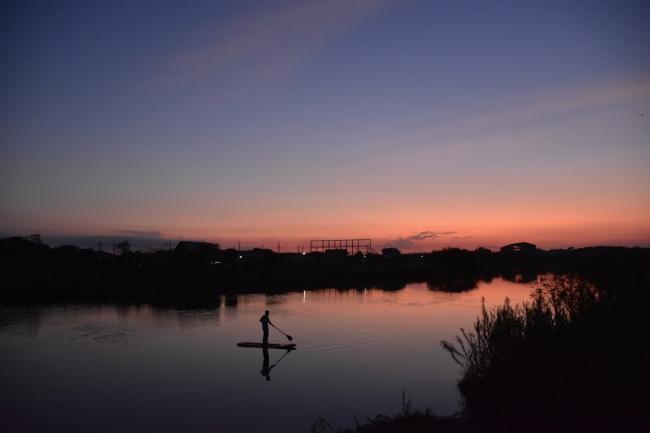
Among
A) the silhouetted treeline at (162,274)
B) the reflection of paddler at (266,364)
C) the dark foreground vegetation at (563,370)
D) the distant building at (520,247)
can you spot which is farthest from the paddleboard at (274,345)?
the distant building at (520,247)

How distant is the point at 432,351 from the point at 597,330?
37.2ft

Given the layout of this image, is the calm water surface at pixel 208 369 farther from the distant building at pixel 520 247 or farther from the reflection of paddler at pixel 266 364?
the distant building at pixel 520 247

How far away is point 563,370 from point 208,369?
14.0 meters

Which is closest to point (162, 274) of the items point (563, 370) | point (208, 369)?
point (208, 369)

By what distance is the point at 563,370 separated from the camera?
473 inches

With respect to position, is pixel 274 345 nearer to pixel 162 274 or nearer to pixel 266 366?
pixel 266 366

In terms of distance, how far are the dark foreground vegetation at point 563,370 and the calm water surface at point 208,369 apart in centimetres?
283

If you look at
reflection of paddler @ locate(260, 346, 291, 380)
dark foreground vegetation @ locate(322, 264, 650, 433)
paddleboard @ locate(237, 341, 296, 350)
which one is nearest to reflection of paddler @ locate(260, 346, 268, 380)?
reflection of paddler @ locate(260, 346, 291, 380)

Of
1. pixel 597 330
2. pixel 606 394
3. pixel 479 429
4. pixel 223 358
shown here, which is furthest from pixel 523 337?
pixel 223 358

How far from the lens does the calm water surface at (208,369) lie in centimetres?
1532

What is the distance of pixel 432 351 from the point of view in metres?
24.4

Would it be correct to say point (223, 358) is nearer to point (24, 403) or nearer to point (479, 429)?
point (24, 403)

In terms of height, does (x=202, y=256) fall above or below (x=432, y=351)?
above

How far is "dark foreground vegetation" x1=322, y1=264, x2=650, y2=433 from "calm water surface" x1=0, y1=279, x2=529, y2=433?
2.83m
